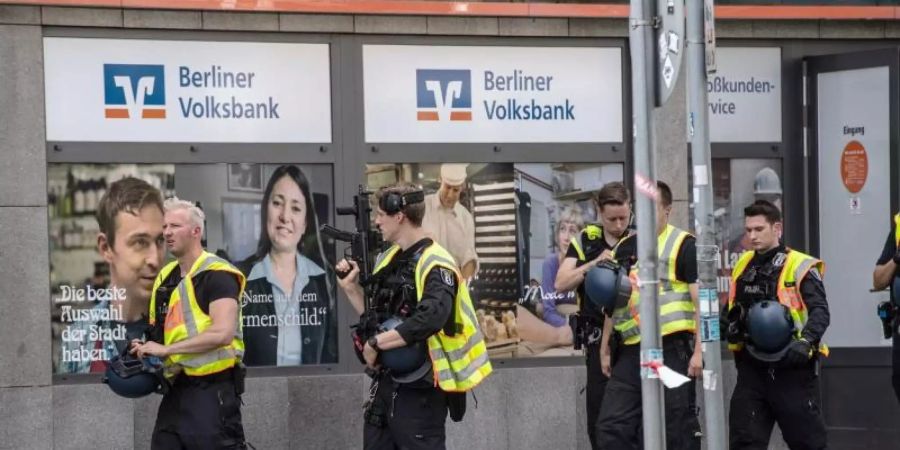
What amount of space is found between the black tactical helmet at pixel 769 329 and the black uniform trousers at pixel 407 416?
221cm

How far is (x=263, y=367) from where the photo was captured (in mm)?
10320

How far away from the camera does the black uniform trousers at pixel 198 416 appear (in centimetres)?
765

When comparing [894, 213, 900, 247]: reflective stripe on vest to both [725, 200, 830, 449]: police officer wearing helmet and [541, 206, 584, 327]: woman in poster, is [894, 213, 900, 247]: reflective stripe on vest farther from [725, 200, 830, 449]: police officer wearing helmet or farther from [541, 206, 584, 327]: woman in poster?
[541, 206, 584, 327]: woman in poster

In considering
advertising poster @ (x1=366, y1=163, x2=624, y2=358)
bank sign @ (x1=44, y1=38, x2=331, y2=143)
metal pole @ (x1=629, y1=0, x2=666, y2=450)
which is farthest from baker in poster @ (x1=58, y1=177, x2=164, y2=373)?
metal pole @ (x1=629, y1=0, x2=666, y2=450)

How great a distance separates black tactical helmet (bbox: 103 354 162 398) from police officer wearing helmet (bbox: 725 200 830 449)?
351 centimetres

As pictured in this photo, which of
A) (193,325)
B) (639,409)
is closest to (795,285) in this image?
(639,409)

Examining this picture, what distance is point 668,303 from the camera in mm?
8461

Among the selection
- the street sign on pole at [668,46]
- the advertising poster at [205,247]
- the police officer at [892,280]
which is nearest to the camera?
the street sign on pole at [668,46]

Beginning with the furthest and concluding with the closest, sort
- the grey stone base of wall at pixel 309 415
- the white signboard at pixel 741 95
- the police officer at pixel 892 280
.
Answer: the white signboard at pixel 741 95 → the grey stone base of wall at pixel 309 415 → the police officer at pixel 892 280

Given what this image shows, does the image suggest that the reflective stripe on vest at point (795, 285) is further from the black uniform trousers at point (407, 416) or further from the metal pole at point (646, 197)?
the metal pole at point (646, 197)

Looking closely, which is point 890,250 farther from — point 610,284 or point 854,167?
point 610,284

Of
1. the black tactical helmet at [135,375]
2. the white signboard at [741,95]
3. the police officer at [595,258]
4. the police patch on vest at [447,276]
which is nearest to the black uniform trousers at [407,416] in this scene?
the police patch on vest at [447,276]

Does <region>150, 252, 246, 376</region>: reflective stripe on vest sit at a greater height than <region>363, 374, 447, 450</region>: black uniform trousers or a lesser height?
greater

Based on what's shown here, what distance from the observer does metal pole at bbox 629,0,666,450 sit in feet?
21.6
